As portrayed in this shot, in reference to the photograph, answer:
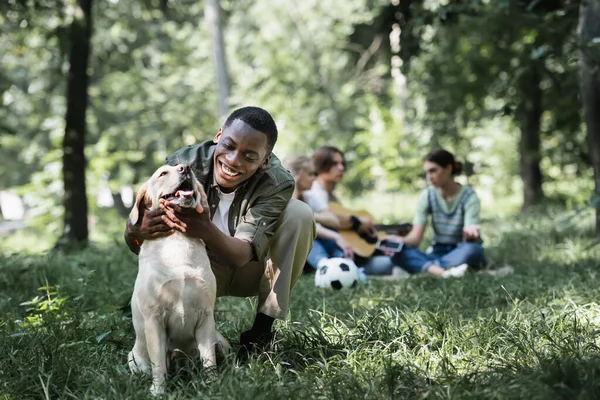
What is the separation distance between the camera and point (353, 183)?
1908 cm

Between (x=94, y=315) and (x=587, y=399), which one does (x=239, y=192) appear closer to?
(x=94, y=315)

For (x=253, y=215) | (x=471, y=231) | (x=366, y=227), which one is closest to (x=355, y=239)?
(x=366, y=227)

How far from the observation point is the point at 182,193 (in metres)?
2.63

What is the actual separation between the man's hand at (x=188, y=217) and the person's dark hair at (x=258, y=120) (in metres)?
0.50

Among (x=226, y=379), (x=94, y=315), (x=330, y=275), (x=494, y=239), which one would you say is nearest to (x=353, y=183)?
(x=494, y=239)

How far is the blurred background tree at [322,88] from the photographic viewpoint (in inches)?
343

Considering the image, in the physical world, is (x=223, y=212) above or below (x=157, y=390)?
above

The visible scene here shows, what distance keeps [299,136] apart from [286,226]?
16888mm

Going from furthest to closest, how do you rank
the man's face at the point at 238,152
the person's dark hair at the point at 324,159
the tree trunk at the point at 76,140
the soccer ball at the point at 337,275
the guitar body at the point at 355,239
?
the tree trunk at the point at 76,140 → the person's dark hair at the point at 324,159 → the guitar body at the point at 355,239 → the soccer ball at the point at 337,275 → the man's face at the point at 238,152

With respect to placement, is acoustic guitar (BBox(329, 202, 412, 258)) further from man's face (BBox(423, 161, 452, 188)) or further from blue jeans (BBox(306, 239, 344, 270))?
man's face (BBox(423, 161, 452, 188))

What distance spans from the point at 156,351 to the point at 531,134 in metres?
9.63

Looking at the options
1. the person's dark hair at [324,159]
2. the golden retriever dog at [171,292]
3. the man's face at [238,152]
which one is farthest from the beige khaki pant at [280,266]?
the person's dark hair at [324,159]

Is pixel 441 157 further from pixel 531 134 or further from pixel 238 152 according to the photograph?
pixel 531 134

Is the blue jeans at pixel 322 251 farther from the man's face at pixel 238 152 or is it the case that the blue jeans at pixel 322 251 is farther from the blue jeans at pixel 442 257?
the man's face at pixel 238 152
